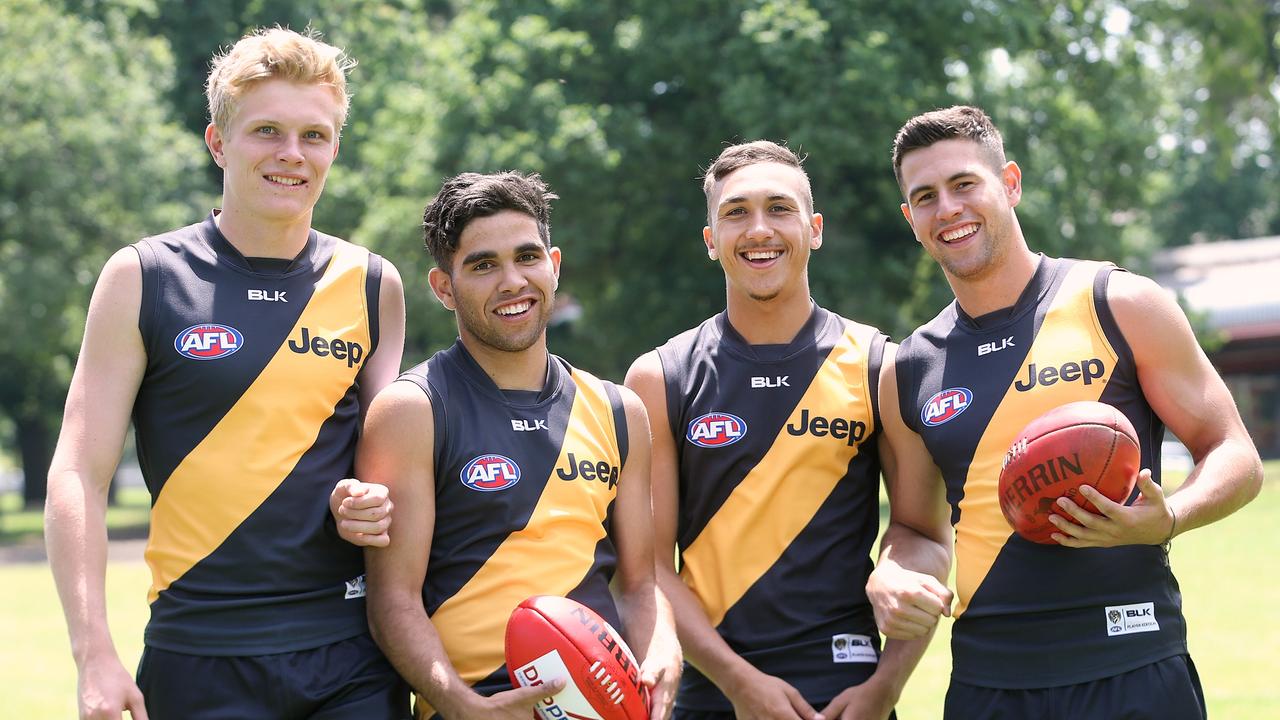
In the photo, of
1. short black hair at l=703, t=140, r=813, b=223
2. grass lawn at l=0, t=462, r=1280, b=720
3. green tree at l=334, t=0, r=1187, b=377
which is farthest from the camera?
green tree at l=334, t=0, r=1187, b=377

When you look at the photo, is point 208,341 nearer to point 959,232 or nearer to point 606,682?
point 606,682

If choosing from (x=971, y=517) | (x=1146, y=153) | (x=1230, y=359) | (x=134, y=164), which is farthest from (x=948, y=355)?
(x=1230, y=359)

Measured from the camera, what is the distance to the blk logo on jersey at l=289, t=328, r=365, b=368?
411 centimetres

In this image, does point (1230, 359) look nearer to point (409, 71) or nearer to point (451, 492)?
point (409, 71)

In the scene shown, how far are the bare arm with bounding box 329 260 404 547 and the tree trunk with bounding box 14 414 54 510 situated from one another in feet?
136

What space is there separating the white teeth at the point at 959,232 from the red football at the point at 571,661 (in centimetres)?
186

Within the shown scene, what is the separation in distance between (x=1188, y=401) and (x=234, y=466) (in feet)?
10.1

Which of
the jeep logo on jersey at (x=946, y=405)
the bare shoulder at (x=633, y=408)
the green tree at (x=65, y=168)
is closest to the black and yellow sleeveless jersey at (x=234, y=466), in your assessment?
the bare shoulder at (x=633, y=408)

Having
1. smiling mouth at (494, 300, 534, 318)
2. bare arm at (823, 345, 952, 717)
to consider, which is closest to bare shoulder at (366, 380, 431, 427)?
smiling mouth at (494, 300, 534, 318)

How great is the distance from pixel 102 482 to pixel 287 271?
91cm

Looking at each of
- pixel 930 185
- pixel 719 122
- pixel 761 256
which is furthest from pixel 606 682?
pixel 719 122

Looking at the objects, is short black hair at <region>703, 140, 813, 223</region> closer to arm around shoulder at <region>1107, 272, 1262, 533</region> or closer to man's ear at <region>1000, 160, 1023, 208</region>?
man's ear at <region>1000, 160, 1023, 208</region>

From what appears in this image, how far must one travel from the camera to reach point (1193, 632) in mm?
11570

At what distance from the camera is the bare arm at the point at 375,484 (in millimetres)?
3830
